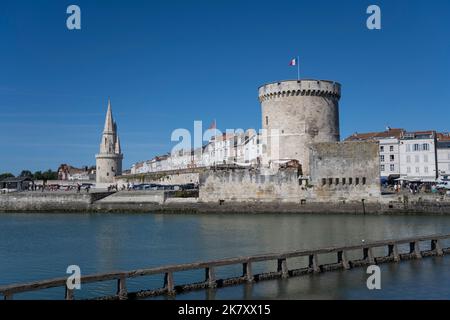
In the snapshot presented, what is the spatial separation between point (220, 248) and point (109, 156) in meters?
40.7

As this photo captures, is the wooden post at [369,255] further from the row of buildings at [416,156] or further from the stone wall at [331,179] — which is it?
the row of buildings at [416,156]

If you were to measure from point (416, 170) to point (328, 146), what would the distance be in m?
14.9

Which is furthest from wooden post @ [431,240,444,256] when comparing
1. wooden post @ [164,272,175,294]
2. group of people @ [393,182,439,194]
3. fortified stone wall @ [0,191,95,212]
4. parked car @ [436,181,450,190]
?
fortified stone wall @ [0,191,95,212]

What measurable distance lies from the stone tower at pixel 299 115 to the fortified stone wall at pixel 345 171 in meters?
2.27

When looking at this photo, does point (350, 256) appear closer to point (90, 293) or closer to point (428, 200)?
point (90, 293)

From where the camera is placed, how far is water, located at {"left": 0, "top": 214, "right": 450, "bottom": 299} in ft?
33.9

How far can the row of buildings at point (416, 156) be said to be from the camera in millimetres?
41062

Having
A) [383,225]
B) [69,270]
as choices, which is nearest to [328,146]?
[383,225]

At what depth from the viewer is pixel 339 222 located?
24.3 metres

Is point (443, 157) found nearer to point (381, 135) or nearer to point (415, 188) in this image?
point (381, 135)

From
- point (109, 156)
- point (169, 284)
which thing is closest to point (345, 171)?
point (169, 284)

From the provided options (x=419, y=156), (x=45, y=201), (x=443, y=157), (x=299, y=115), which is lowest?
(x=45, y=201)

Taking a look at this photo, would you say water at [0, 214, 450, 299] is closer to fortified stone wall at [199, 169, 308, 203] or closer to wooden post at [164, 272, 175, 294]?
wooden post at [164, 272, 175, 294]

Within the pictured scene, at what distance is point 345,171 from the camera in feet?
96.6
